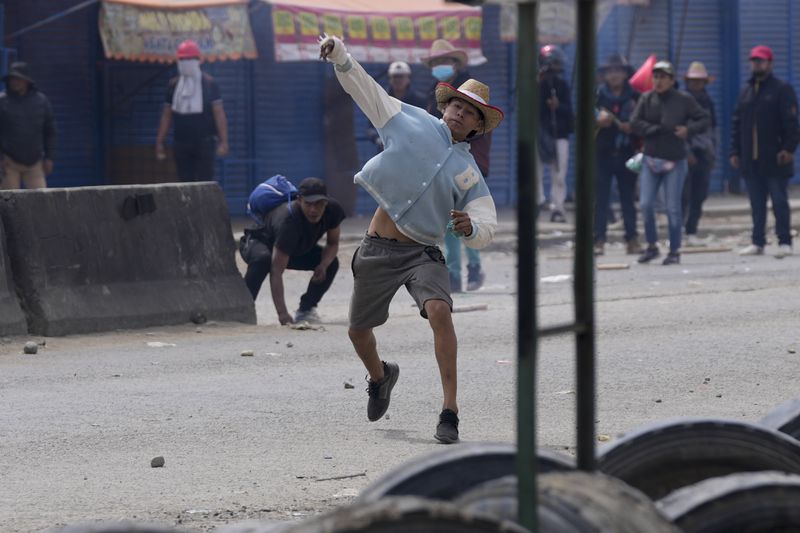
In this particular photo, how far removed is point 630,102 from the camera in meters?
17.8

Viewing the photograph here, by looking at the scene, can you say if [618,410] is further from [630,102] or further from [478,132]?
[630,102]

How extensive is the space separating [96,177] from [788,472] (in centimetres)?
1754

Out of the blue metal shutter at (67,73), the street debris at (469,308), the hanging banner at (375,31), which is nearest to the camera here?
the street debris at (469,308)

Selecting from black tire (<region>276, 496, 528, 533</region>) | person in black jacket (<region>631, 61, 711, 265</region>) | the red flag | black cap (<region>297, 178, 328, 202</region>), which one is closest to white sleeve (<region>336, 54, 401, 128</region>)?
black cap (<region>297, 178, 328, 202</region>)

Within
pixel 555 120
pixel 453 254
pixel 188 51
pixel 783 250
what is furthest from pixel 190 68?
pixel 783 250

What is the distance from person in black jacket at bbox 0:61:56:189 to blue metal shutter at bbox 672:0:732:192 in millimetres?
10850

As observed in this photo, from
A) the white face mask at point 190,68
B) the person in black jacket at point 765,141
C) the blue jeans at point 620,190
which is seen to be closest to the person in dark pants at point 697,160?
the blue jeans at point 620,190

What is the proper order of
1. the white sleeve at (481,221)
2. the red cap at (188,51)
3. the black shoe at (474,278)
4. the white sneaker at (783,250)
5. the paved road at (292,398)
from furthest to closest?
1. the red cap at (188,51)
2. the white sneaker at (783,250)
3. the black shoe at (474,278)
4. the white sleeve at (481,221)
5. the paved road at (292,398)

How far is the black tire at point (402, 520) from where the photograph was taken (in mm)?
2602

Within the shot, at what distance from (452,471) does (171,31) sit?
15844mm

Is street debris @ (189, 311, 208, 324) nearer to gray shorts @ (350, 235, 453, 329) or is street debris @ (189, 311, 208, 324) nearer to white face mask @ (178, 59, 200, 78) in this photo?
gray shorts @ (350, 235, 453, 329)

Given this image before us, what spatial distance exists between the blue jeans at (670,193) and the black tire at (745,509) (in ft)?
42.3

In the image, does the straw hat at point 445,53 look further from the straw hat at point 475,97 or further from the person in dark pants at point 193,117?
the straw hat at point 475,97

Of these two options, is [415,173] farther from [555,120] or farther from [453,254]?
[555,120]
